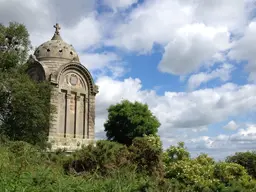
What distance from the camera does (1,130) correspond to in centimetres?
1975

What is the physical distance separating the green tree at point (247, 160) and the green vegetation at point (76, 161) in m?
0.07

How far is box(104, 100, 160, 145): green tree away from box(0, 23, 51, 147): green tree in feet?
54.1

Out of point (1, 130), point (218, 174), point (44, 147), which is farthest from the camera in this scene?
point (44, 147)

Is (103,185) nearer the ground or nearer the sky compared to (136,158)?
nearer the ground

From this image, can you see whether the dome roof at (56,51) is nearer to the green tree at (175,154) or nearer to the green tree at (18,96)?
the green tree at (18,96)

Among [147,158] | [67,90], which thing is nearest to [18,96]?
[67,90]

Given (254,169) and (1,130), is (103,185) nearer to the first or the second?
(1,130)

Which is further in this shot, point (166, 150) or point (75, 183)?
point (166, 150)

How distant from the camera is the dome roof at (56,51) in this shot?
99.4ft

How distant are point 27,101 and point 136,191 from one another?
13581 mm

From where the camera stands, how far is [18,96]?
65.2 feet

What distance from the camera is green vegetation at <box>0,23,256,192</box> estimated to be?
26.6ft

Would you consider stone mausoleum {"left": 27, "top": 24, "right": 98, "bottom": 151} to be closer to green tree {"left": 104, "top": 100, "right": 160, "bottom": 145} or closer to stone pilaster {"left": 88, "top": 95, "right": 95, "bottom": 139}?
stone pilaster {"left": 88, "top": 95, "right": 95, "bottom": 139}

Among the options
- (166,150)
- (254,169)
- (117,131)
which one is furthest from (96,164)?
(117,131)
